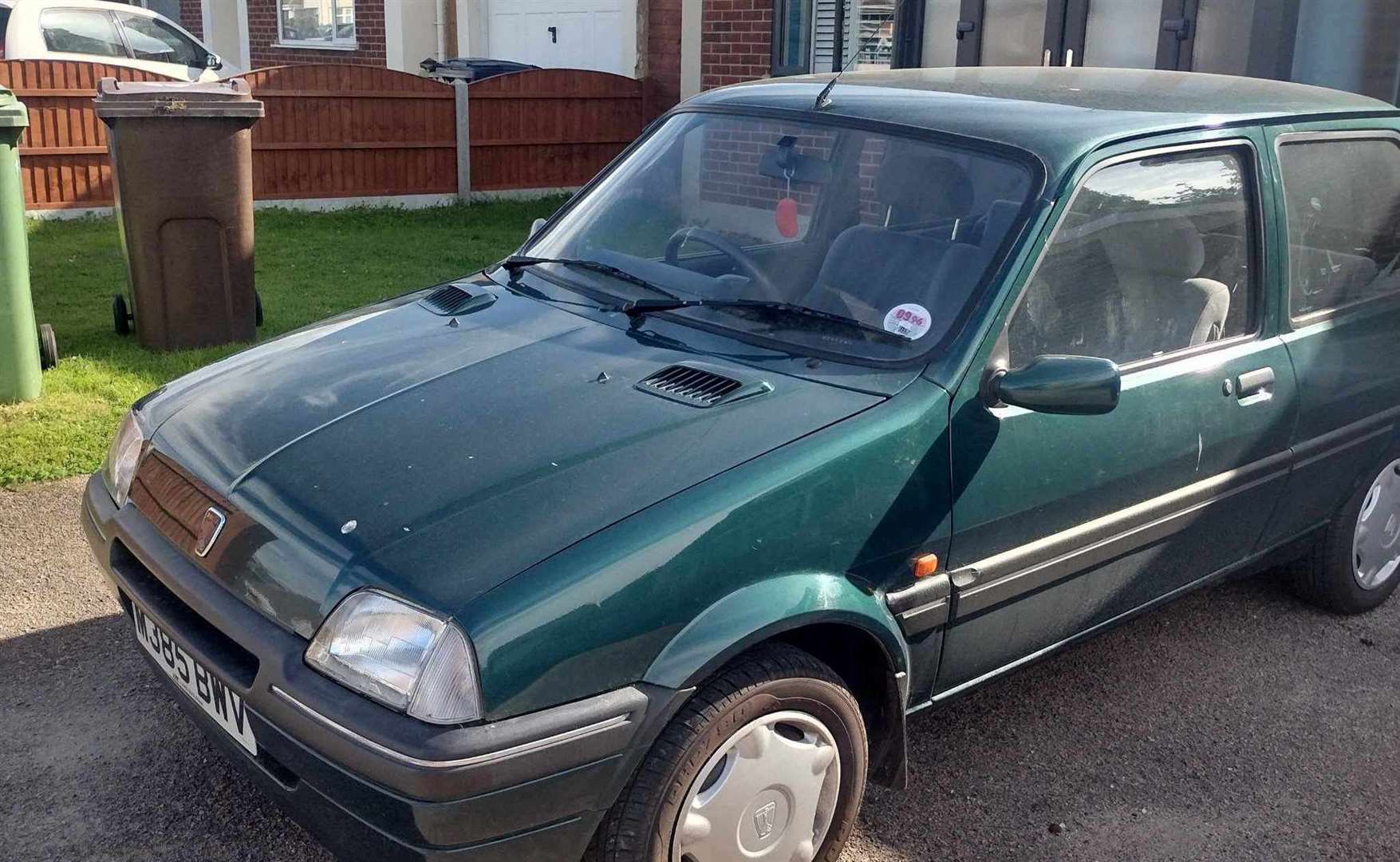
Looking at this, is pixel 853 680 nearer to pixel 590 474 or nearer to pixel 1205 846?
pixel 590 474

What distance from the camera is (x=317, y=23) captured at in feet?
59.7

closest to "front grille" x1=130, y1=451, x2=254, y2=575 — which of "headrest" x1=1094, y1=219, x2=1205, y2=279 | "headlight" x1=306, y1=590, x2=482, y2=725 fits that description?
"headlight" x1=306, y1=590, x2=482, y2=725

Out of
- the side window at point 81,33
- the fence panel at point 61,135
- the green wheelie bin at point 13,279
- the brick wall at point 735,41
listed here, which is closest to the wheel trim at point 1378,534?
the green wheelie bin at point 13,279

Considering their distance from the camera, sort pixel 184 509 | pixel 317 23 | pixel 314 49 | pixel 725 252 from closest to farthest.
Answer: pixel 184 509 → pixel 725 252 → pixel 314 49 → pixel 317 23

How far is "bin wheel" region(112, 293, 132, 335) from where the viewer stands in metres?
7.02

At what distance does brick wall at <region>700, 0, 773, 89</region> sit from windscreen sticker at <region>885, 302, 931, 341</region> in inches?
324

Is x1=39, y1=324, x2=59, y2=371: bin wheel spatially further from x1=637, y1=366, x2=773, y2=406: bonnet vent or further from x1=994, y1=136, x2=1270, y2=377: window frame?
x1=994, y1=136, x2=1270, y2=377: window frame

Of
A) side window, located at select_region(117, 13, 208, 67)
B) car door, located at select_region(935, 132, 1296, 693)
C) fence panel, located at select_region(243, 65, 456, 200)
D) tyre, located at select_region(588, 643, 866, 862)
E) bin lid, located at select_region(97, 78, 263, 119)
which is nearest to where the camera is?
tyre, located at select_region(588, 643, 866, 862)

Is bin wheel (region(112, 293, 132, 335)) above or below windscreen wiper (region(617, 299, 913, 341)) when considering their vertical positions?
below

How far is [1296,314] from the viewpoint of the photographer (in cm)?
376

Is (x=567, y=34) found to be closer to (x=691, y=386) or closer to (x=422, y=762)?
(x=691, y=386)

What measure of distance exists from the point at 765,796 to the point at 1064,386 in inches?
43.0

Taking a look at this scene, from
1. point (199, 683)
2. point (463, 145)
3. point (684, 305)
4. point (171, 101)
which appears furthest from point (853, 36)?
point (199, 683)

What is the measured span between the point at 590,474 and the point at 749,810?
0.76 metres
